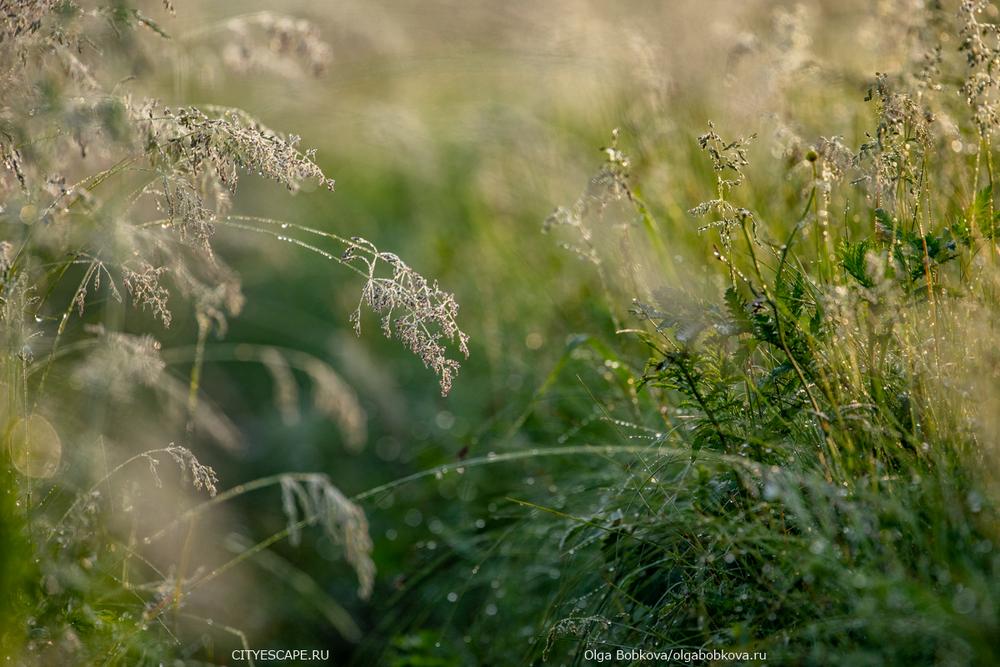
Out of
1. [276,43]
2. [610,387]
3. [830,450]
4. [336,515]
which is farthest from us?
[610,387]

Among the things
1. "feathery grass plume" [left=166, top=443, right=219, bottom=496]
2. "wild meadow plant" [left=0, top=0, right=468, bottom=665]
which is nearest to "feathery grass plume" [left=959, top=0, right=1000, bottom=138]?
"wild meadow plant" [left=0, top=0, right=468, bottom=665]

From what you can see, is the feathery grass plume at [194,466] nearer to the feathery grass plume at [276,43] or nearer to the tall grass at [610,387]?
the tall grass at [610,387]

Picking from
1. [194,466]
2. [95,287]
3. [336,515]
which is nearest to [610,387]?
[336,515]

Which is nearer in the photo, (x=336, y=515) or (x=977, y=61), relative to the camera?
(x=977, y=61)

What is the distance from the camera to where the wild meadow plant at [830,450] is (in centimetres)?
144

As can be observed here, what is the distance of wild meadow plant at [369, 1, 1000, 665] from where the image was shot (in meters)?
1.44

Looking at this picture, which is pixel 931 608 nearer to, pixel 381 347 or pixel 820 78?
pixel 820 78

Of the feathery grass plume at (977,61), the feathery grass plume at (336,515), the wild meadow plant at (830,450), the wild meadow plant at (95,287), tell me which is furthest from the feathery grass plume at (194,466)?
the feathery grass plume at (977,61)

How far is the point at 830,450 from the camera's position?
168 centimetres

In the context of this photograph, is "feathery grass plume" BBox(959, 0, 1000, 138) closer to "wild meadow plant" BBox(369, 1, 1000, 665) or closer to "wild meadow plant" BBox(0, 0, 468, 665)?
"wild meadow plant" BBox(369, 1, 1000, 665)

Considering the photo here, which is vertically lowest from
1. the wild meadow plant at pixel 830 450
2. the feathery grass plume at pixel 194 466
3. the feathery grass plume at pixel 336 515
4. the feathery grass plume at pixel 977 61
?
the feathery grass plume at pixel 336 515

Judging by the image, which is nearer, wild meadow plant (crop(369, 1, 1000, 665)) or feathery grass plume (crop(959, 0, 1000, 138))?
wild meadow plant (crop(369, 1, 1000, 665))

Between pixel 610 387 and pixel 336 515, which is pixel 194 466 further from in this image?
pixel 610 387

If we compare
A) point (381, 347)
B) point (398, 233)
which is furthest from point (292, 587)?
point (398, 233)
